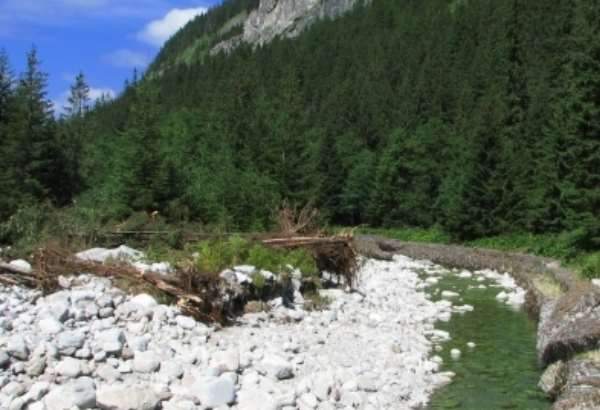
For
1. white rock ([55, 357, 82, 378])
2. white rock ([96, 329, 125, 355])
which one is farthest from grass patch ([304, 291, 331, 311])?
white rock ([55, 357, 82, 378])

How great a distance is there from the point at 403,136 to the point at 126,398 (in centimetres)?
6121

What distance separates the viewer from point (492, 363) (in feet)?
46.9

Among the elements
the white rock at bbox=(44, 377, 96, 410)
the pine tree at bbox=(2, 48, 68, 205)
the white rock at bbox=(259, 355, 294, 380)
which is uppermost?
the pine tree at bbox=(2, 48, 68, 205)

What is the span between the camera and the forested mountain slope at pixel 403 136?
3303 cm

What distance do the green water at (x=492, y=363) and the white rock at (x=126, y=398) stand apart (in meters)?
4.67

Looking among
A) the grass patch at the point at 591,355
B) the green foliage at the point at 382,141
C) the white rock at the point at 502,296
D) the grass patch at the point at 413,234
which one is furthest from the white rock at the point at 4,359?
the grass patch at the point at 413,234

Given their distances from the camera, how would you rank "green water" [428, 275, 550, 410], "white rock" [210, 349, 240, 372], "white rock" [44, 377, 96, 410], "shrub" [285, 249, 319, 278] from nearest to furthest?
"white rock" [44, 377, 96, 410] → "white rock" [210, 349, 240, 372] → "green water" [428, 275, 550, 410] → "shrub" [285, 249, 319, 278]

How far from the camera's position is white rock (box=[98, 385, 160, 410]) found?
8992mm

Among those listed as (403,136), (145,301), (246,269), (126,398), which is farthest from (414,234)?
(126,398)

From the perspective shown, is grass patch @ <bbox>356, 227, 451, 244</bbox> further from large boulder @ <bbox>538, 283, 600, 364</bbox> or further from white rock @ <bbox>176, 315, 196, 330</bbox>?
white rock @ <bbox>176, 315, 196, 330</bbox>

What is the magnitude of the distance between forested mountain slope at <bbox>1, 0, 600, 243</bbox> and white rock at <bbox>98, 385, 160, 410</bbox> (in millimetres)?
20735

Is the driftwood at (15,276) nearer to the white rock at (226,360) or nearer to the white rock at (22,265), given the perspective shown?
the white rock at (22,265)

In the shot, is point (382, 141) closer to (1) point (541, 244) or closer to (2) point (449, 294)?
(1) point (541, 244)

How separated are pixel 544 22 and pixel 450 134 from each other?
74.6 ft
